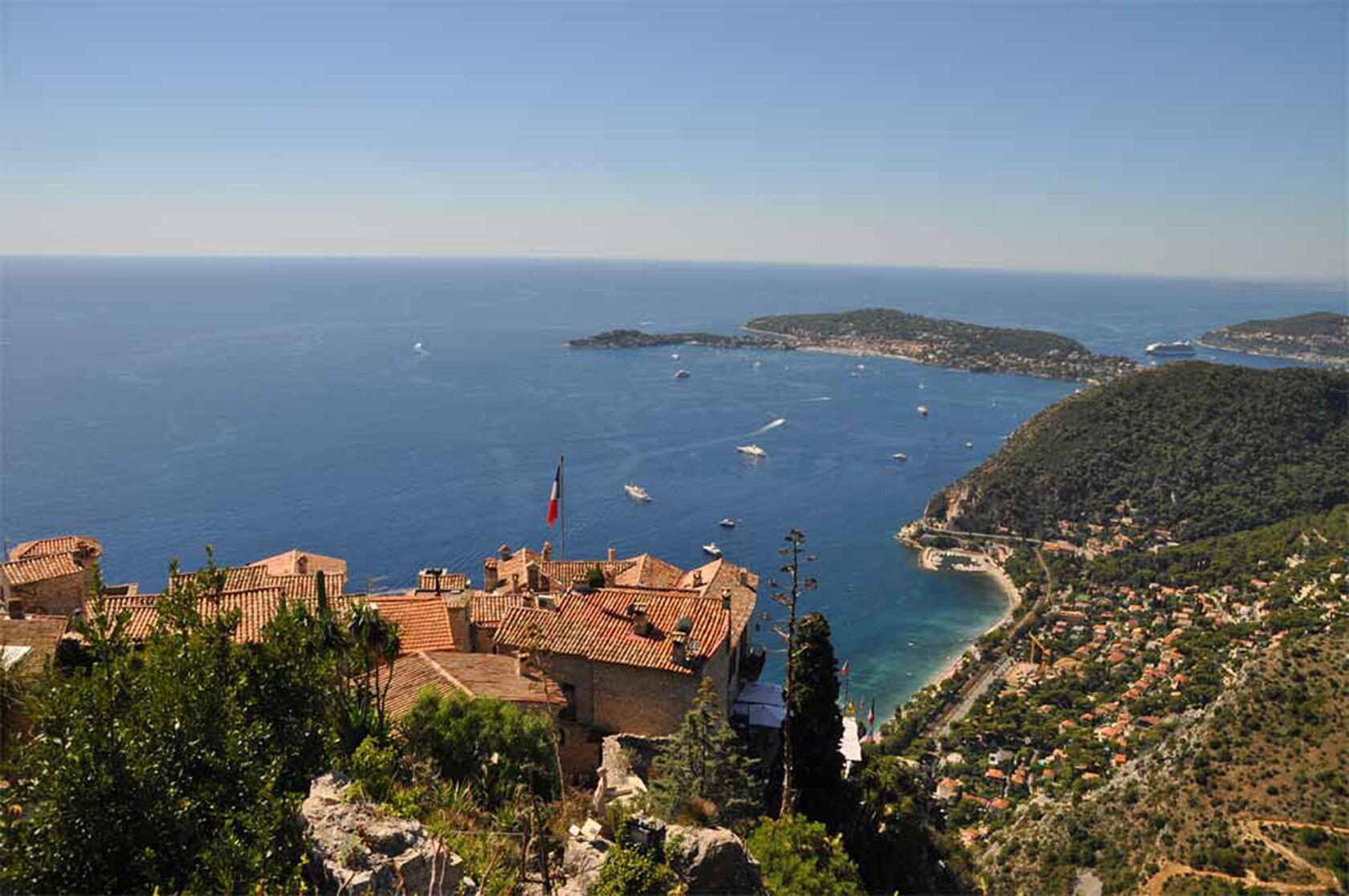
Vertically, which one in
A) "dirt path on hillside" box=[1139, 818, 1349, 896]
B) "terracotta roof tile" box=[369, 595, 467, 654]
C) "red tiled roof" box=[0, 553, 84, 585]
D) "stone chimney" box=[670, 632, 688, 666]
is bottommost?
"dirt path on hillside" box=[1139, 818, 1349, 896]

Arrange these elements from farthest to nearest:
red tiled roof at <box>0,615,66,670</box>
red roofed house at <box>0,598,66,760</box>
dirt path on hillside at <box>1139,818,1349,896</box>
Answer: dirt path on hillside at <box>1139,818,1349,896</box> < red tiled roof at <box>0,615,66,670</box> < red roofed house at <box>0,598,66,760</box>

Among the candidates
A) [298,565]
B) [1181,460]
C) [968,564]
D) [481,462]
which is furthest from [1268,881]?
[481,462]

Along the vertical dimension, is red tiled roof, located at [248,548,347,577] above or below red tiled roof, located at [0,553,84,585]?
below

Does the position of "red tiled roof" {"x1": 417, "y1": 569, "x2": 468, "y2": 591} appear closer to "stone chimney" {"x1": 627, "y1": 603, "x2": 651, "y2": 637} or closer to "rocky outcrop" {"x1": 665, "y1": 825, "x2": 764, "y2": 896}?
"stone chimney" {"x1": 627, "y1": 603, "x2": 651, "y2": 637}

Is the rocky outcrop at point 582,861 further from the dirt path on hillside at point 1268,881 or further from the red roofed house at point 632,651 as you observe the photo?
the dirt path on hillside at point 1268,881

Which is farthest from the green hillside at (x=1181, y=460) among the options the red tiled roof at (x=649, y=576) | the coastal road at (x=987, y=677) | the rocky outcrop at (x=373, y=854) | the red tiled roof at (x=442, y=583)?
the rocky outcrop at (x=373, y=854)

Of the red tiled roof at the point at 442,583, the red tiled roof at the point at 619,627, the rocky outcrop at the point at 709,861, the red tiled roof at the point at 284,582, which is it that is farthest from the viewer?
the red tiled roof at the point at 442,583

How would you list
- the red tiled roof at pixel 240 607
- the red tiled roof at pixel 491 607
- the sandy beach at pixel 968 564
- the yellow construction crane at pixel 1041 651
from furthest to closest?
the sandy beach at pixel 968 564
the yellow construction crane at pixel 1041 651
the red tiled roof at pixel 491 607
the red tiled roof at pixel 240 607

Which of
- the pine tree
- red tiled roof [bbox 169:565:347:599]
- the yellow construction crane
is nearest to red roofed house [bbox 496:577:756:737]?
the pine tree

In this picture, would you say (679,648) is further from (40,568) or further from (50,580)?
(40,568)
